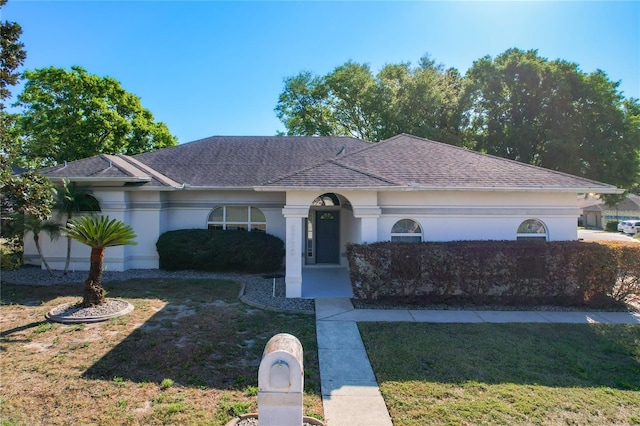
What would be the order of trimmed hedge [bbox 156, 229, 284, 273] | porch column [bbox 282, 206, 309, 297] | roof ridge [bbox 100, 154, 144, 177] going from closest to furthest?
porch column [bbox 282, 206, 309, 297]
roof ridge [bbox 100, 154, 144, 177]
trimmed hedge [bbox 156, 229, 284, 273]

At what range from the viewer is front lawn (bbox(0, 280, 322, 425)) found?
189 inches

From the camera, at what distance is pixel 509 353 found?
6754 mm

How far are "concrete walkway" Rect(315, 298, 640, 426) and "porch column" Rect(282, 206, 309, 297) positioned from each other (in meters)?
0.83

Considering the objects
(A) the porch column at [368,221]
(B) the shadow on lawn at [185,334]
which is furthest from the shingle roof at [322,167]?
(B) the shadow on lawn at [185,334]

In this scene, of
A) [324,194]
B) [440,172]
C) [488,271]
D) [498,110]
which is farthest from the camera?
[498,110]

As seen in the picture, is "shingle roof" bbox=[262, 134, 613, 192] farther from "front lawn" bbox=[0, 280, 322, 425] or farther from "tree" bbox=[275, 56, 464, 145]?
"tree" bbox=[275, 56, 464, 145]

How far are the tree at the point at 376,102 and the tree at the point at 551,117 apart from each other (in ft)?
8.11

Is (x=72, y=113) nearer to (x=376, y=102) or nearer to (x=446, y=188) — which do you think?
(x=376, y=102)

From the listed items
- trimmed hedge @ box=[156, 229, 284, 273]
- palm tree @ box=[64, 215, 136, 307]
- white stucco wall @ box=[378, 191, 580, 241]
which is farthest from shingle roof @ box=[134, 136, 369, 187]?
white stucco wall @ box=[378, 191, 580, 241]

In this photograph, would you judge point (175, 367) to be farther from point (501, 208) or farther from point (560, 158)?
point (560, 158)

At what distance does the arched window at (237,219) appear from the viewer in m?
15.3

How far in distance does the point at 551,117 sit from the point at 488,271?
24.1m

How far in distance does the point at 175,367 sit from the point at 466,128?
30.7 m

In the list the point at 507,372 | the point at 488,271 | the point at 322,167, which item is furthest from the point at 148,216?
the point at 507,372
